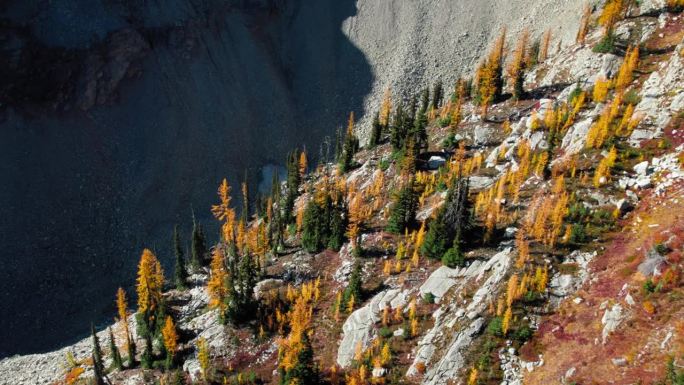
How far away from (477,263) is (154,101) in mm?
85775

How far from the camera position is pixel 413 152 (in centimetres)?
8619

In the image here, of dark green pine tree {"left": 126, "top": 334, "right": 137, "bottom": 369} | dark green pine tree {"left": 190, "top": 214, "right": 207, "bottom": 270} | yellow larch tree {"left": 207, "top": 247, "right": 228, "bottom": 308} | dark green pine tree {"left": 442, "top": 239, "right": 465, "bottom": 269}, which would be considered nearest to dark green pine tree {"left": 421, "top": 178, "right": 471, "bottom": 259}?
dark green pine tree {"left": 442, "top": 239, "right": 465, "bottom": 269}

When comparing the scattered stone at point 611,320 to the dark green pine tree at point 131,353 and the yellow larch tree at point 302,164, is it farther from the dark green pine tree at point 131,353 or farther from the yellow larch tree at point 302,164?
the yellow larch tree at point 302,164

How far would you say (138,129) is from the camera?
357ft

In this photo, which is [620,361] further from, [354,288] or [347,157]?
[347,157]

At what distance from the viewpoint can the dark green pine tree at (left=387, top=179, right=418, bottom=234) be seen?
240 ft

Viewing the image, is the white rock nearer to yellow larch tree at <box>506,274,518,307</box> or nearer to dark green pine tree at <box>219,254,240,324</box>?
yellow larch tree at <box>506,274,518,307</box>

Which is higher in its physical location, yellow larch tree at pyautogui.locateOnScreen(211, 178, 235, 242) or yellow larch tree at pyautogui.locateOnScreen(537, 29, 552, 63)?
yellow larch tree at pyautogui.locateOnScreen(537, 29, 552, 63)

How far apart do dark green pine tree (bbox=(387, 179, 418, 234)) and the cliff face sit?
4722 centimetres

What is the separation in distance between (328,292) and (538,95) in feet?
196

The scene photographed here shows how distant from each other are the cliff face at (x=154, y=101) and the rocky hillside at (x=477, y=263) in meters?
14.7

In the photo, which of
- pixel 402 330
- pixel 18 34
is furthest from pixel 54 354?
pixel 18 34

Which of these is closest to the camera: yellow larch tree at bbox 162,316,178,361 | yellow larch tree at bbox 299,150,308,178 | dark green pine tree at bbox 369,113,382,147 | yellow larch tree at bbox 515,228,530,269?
yellow larch tree at bbox 515,228,530,269

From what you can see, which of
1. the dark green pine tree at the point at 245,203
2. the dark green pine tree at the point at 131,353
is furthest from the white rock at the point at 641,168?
the dark green pine tree at the point at 131,353
